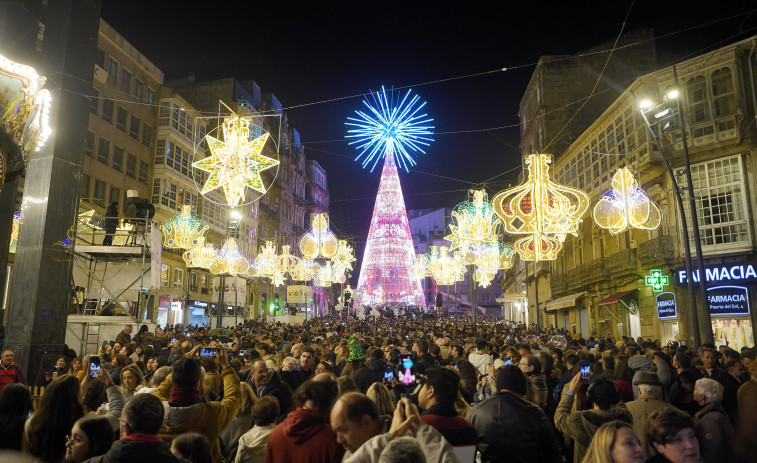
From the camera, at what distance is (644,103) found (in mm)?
14664

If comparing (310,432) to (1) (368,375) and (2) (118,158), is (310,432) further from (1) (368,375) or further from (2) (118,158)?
(2) (118,158)

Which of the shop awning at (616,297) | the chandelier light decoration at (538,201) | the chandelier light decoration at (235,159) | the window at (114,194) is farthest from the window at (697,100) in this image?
the window at (114,194)

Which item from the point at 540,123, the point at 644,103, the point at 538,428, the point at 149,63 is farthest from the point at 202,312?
the point at 538,428

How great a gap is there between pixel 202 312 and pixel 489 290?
63.2m

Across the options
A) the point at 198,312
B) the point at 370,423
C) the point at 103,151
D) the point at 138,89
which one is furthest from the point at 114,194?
the point at 370,423

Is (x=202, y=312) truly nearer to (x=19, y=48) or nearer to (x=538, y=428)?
(x=19, y=48)

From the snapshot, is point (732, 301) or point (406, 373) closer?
point (406, 373)

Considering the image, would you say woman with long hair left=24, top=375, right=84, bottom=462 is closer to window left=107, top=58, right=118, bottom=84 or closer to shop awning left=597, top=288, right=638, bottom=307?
shop awning left=597, top=288, right=638, bottom=307

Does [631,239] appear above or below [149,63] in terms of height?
below

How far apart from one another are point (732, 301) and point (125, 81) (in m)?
33.1

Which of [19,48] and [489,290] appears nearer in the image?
[19,48]

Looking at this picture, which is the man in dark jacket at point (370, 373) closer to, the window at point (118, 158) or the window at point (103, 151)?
the window at point (103, 151)

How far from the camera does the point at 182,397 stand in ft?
14.5

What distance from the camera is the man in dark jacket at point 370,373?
749 cm
